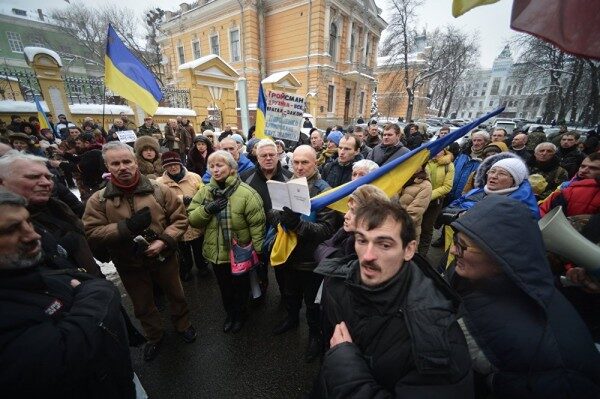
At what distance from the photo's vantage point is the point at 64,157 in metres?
5.79

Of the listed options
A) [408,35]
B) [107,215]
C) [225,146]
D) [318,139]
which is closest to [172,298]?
[107,215]

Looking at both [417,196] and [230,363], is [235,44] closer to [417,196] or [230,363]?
[417,196]

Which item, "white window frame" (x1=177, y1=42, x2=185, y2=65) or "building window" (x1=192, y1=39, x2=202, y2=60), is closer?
"building window" (x1=192, y1=39, x2=202, y2=60)

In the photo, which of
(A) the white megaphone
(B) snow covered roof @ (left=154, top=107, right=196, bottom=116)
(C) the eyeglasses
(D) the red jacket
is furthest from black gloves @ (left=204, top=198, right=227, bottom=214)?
(B) snow covered roof @ (left=154, top=107, right=196, bottom=116)

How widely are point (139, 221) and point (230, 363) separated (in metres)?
1.61

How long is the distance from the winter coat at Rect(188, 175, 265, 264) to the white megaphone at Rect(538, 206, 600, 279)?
2.25m

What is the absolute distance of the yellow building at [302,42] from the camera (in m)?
20.0

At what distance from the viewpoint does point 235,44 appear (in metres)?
23.0

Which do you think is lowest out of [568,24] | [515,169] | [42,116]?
[515,169]

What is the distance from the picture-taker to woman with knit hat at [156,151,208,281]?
132 inches

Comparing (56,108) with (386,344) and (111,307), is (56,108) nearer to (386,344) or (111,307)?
(111,307)

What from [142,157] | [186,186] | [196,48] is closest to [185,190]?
[186,186]

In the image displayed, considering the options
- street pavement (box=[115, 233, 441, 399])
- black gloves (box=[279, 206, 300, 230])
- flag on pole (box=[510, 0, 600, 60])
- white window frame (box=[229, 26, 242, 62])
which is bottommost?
street pavement (box=[115, 233, 441, 399])

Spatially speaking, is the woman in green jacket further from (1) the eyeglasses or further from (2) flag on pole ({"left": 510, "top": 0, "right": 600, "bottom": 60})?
(2) flag on pole ({"left": 510, "top": 0, "right": 600, "bottom": 60})
